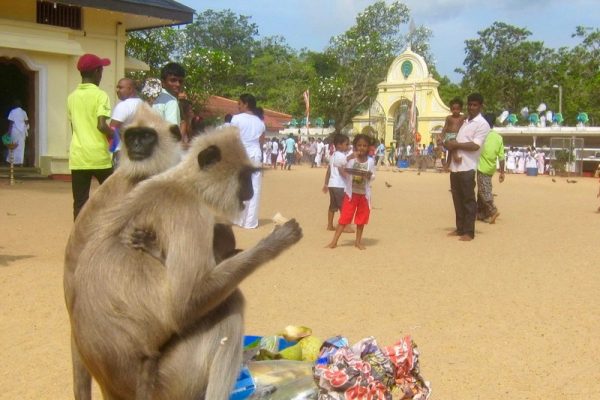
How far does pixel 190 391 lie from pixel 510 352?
127 inches

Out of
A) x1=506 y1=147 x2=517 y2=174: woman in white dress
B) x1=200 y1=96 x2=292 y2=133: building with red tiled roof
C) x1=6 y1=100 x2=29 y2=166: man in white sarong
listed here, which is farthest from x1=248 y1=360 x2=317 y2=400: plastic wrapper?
x1=506 y1=147 x2=517 y2=174: woman in white dress

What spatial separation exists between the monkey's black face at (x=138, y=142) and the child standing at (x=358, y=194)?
6.49 m

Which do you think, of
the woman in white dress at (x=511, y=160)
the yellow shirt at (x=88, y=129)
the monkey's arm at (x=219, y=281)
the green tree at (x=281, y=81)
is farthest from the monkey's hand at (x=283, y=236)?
the green tree at (x=281, y=81)

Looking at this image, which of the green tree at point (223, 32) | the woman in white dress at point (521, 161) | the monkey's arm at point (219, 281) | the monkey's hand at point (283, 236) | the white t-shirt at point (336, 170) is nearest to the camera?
the monkey's arm at point (219, 281)

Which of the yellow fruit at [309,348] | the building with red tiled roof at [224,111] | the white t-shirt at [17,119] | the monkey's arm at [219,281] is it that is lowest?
the yellow fruit at [309,348]

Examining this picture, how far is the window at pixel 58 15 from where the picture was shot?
19.9m

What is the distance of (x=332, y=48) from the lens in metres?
65.2

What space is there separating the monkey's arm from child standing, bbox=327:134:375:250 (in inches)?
282

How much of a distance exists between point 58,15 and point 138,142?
693 inches

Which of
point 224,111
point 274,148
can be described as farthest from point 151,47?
point 274,148

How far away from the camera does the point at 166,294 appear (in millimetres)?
3250

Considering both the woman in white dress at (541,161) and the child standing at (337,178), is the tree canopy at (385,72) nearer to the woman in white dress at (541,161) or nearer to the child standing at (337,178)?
the woman in white dress at (541,161)

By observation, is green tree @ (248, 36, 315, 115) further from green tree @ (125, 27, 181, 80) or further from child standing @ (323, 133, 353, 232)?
child standing @ (323, 133, 353, 232)

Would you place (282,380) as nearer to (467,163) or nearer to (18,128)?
(467,163)
